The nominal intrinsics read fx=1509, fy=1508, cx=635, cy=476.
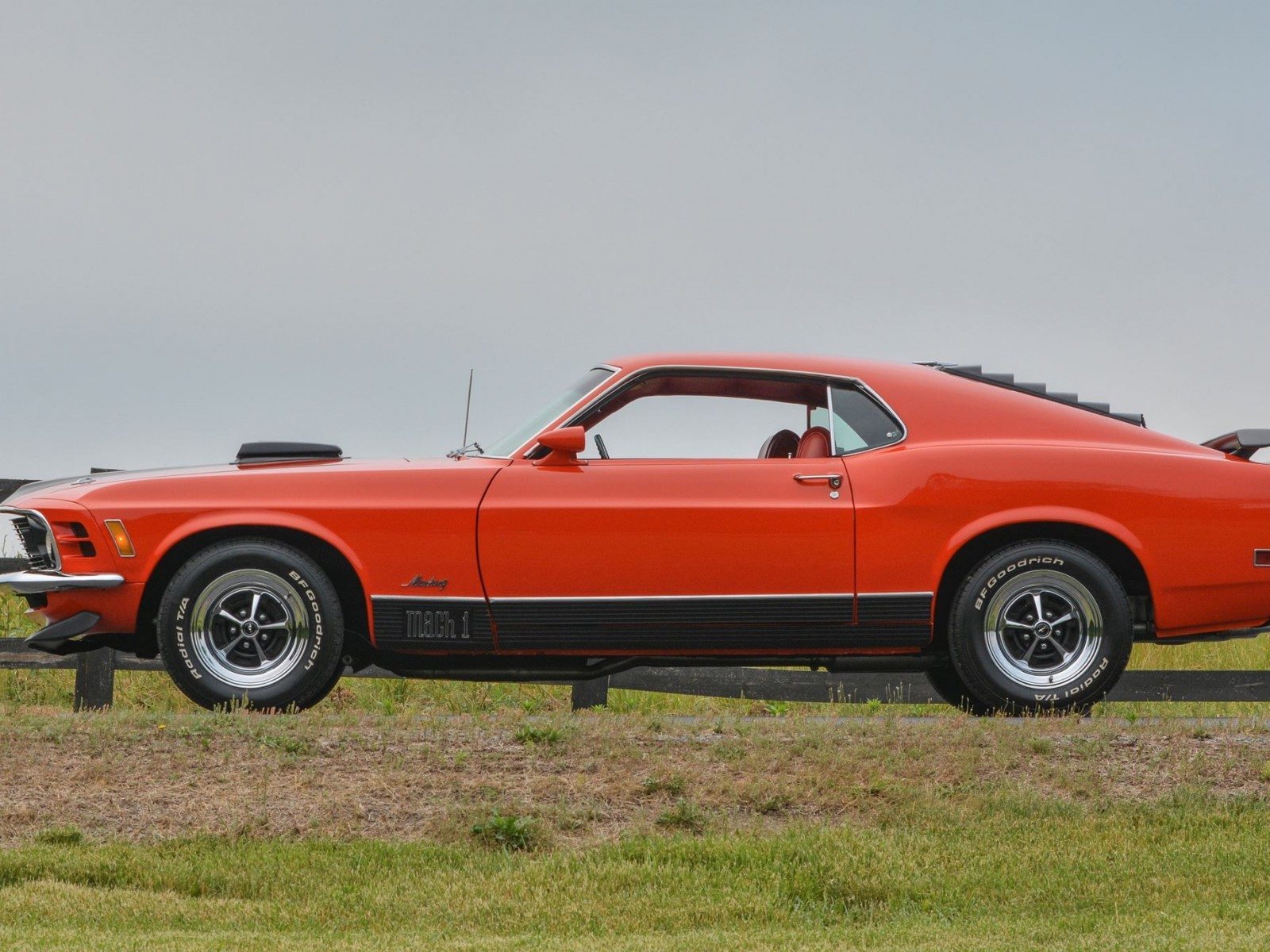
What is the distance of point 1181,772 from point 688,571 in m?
2.49

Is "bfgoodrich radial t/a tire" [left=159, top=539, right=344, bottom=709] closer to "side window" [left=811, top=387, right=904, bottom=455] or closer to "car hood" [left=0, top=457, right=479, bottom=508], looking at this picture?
"car hood" [left=0, top=457, right=479, bottom=508]

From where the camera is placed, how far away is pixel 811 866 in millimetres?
5832

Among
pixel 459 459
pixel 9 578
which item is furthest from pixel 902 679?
pixel 9 578

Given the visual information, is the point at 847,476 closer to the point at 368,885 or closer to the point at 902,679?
the point at 368,885

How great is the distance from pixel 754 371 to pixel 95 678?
245 inches

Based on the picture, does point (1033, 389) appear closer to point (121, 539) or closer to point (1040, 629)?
point (1040, 629)

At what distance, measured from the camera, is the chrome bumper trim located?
23.4ft

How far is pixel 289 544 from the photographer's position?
23.5ft

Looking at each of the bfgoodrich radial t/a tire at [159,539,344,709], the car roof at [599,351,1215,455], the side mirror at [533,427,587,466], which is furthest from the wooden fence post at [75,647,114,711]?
the car roof at [599,351,1215,455]

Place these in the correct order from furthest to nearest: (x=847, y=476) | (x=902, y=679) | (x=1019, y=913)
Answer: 1. (x=902, y=679)
2. (x=847, y=476)
3. (x=1019, y=913)

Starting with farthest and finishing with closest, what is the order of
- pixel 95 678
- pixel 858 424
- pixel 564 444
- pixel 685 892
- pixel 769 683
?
pixel 95 678
pixel 769 683
pixel 858 424
pixel 564 444
pixel 685 892

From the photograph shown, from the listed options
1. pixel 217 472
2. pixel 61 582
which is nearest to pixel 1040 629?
pixel 217 472

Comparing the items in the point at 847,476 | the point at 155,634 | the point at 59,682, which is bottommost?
the point at 59,682

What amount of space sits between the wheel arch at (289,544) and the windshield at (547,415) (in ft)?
2.94
